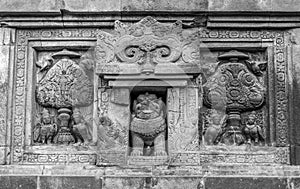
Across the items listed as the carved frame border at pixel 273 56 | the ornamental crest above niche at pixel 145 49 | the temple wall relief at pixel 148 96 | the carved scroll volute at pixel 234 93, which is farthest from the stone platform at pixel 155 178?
the ornamental crest above niche at pixel 145 49

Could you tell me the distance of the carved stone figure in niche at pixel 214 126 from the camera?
734 centimetres

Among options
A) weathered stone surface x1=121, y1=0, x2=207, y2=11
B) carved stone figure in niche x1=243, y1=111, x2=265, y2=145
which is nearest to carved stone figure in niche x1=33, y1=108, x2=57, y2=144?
weathered stone surface x1=121, y1=0, x2=207, y2=11

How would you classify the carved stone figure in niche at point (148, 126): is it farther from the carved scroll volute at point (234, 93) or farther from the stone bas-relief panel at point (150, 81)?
the carved scroll volute at point (234, 93)

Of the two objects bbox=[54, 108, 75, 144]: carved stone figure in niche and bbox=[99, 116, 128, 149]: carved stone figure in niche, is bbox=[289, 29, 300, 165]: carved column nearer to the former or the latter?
bbox=[99, 116, 128, 149]: carved stone figure in niche

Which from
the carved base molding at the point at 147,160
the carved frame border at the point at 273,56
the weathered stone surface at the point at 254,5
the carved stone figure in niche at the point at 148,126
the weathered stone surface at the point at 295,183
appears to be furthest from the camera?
the weathered stone surface at the point at 254,5

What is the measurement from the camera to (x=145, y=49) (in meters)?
7.23

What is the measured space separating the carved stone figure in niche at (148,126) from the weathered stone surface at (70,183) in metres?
0.64

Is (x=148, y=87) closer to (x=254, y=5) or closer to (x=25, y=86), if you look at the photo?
(x=25, y=86)

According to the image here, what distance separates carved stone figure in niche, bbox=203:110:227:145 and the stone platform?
579mm

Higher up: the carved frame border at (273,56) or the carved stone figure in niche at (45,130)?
the carved frame border at (273,56)

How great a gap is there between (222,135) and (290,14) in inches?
68.9

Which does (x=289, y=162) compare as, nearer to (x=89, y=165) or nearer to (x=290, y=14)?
(x=290, y=14)

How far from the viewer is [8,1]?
7.52m

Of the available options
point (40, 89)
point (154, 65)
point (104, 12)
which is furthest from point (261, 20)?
point (40, 89)
